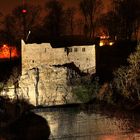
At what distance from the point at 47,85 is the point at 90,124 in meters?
3.24

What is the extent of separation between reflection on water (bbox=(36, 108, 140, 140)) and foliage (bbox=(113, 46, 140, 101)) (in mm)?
1612

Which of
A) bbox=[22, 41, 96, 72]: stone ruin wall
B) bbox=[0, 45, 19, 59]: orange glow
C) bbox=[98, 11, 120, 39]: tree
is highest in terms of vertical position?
bbox=[98, 11, 120, 39]: tree

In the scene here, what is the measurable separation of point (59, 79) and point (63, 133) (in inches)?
122

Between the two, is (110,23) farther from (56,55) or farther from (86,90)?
(86,90)

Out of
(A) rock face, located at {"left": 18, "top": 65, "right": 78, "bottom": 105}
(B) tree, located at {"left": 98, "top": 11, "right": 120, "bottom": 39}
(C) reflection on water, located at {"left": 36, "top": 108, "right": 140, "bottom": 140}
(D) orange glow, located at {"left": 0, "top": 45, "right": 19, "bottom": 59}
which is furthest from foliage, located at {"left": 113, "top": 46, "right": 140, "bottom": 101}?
(D) orange glow, located at {"left": 0, "top": 45, "right": 19, "bottom": 59}

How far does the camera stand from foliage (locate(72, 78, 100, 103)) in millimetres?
27406

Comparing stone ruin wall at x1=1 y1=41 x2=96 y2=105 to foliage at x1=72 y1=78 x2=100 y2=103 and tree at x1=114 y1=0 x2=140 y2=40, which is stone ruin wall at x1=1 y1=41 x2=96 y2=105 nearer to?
foliage at x1=72 y1=78 x2=100 y2=103

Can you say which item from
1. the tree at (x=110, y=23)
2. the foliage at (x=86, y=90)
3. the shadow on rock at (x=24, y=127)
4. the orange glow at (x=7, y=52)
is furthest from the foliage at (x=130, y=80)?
the orange glow at (x=7, y=52)

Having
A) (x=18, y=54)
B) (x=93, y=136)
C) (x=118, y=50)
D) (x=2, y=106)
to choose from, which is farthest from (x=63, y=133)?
(x=18, y=54)

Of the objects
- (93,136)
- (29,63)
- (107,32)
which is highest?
(107,32)

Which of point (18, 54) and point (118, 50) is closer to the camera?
point (118, 50)

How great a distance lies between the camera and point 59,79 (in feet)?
91.0

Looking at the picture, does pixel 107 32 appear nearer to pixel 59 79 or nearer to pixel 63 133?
pixel 59 79

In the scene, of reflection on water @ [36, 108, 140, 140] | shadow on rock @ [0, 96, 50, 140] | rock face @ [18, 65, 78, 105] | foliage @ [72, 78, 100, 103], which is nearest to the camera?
shadow on rock @ [0, 96, 50, 140]
